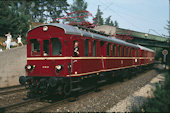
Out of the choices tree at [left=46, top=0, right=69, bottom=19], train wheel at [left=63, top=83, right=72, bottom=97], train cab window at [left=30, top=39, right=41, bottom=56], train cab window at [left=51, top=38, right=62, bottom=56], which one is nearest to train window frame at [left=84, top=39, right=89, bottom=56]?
train cab window at [left=51, top=38, right=62, bottom=56]

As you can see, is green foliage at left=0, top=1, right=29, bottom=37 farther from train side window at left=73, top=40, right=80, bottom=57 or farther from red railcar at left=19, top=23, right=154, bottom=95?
train side window at left=73, top=40, right=80, bottom=57

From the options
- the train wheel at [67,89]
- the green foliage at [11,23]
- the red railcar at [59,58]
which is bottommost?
the train wheel at [67,89]

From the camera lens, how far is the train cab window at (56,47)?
8.76 m

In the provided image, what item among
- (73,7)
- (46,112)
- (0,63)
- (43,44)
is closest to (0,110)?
(46,112)

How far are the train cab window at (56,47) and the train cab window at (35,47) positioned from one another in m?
0.88

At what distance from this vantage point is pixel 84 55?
9.24m

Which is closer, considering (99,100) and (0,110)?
(0,110)

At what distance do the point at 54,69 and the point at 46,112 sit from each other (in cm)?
210

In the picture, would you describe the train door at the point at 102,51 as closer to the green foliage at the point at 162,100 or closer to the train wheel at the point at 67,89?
the train wheel at the point at 67,89

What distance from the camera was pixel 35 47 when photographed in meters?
9.52

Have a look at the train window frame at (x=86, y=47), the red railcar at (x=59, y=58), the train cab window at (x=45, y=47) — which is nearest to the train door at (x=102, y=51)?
the red railcar at (x=59, y=58)

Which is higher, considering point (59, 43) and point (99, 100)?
point (59, 43)

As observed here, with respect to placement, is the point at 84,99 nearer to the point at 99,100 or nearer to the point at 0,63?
the point at 99,100

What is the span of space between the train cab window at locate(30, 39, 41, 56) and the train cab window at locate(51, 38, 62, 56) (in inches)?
34.6
